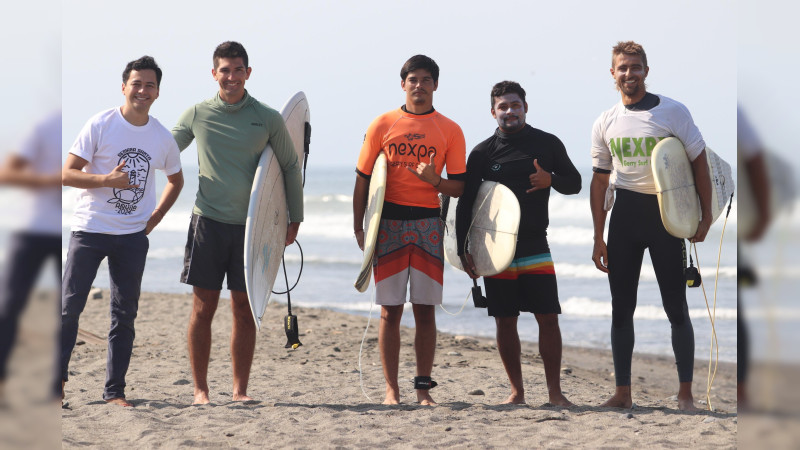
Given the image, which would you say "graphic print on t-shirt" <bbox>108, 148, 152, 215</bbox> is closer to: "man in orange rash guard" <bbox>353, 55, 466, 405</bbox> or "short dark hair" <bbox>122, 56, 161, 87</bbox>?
"short dark hair" <bbox>122, 56, 161, 87</bbox>

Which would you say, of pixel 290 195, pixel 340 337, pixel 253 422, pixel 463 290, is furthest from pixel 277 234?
pixel 463 290

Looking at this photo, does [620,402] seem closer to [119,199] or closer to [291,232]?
[291,232]

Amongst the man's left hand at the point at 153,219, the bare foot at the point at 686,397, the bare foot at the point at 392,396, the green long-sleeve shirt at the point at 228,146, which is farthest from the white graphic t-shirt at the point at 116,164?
the bare foot at the point at 686,397

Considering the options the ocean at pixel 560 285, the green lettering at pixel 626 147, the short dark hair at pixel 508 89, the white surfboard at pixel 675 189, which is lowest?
the ocean at pixel 560 285

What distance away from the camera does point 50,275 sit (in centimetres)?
87

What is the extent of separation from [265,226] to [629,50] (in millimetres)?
2108

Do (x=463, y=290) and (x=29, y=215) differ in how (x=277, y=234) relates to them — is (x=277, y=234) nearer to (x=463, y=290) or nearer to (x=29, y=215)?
(x=29, y=215)

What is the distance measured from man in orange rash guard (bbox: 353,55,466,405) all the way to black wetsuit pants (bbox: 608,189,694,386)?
0.89 meters

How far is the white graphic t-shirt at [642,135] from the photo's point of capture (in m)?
4.05

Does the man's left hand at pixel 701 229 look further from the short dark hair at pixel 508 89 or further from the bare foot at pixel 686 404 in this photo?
the short dark hair at pixel 508 89

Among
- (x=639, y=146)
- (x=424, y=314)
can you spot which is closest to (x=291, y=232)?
(x=424, y=314)

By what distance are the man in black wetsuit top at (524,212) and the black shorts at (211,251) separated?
1276mm

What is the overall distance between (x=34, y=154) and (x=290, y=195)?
11.4ft

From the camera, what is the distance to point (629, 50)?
161 inches
